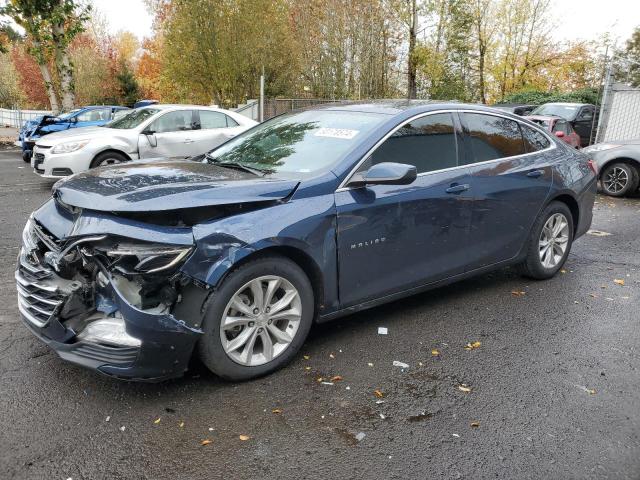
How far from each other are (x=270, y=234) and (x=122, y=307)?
89 centimetres

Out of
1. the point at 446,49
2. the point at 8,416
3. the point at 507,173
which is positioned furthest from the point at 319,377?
the point at 446,49

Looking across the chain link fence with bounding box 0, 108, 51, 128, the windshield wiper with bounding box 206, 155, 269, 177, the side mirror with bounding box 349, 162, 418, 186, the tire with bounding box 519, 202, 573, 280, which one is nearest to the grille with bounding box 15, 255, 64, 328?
the windshield wiper with bounding box 206, 155, 269, 177

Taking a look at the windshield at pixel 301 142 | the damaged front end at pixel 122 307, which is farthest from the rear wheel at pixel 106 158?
the damaged front end at pixel 122 307

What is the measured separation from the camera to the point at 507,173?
14.8 feet

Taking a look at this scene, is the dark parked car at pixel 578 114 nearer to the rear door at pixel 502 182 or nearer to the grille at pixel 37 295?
the rear door at pixel 502 182

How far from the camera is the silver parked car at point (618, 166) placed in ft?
34.0

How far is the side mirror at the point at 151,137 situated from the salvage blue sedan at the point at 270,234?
5.68m

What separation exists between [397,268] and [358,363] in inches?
28.8

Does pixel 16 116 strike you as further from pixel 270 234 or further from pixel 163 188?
pixel 270 234

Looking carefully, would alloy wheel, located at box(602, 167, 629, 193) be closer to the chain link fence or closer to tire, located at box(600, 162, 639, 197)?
tire, located at box(600, 162, 639, 197)

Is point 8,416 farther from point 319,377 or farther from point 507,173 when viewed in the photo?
point 507,173

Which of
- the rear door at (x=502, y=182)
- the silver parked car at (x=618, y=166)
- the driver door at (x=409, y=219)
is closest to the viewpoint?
the driver door at (x=409, y=219)

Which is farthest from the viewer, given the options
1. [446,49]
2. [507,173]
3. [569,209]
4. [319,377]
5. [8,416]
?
[446,49]

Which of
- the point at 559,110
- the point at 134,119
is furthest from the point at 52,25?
the point at 559,110
